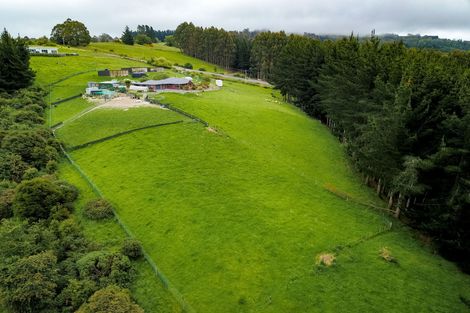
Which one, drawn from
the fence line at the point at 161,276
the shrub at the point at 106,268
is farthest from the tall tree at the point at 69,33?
the shrub at the point at 106,268

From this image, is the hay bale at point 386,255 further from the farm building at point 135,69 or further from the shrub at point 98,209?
the farm building at point 135,69

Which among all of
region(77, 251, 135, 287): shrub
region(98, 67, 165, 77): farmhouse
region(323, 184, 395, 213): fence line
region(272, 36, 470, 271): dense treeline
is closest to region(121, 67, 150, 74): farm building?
region(98, 67, 165, 77): farmhouse

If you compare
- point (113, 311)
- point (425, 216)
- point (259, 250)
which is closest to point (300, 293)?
point (259, 250)

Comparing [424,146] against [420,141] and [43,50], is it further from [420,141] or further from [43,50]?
[43,50]

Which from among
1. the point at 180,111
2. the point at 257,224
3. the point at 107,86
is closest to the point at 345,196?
the point at 257,224

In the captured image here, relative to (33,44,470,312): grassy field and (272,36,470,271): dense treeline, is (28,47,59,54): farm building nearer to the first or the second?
(33,44,470,312): grassy field
